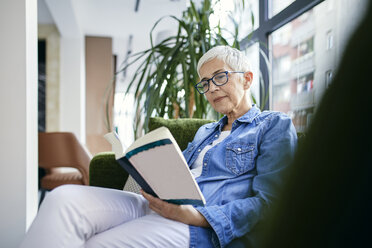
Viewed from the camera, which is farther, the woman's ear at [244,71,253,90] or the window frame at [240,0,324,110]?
the window frame at [240,0,324,110]

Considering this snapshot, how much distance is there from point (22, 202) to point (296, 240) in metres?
1.99

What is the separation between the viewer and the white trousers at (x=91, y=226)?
0.83 meters

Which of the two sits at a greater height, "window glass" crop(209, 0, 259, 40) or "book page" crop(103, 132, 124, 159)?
"window glass" crop(209, 0, 259, 40)

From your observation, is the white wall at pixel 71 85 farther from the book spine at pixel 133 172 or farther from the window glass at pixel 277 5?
the book spine at pixel 133 172

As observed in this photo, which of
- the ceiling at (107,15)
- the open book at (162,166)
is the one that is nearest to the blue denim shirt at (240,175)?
the open book at (162,166)

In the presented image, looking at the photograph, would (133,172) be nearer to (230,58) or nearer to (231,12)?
(230,58)

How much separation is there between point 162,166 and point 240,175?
15.9 inches

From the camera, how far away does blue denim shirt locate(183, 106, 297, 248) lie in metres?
0.92

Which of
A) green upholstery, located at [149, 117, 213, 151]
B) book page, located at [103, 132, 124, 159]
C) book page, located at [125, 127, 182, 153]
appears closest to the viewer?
book page, located at [125, 127, 182, 153]

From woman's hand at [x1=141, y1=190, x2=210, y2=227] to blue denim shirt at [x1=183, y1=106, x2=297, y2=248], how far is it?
1 cm

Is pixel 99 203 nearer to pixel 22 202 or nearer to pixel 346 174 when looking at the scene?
pixel 346 174

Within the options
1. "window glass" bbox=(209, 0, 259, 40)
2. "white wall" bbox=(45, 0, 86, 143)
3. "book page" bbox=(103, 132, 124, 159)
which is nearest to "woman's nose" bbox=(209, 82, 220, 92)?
"book page" bbox=(103, 132, 124, 159)

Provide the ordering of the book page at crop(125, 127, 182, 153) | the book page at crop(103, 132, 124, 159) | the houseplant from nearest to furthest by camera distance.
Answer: the book page at crop(125, 127, 182, 153)
the book page at crop(103, 132, 124, 159)
the houseplant

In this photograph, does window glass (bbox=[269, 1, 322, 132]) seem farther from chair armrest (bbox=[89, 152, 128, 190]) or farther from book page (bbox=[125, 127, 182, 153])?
book page (bbox=[125, 127, 182, 153])
